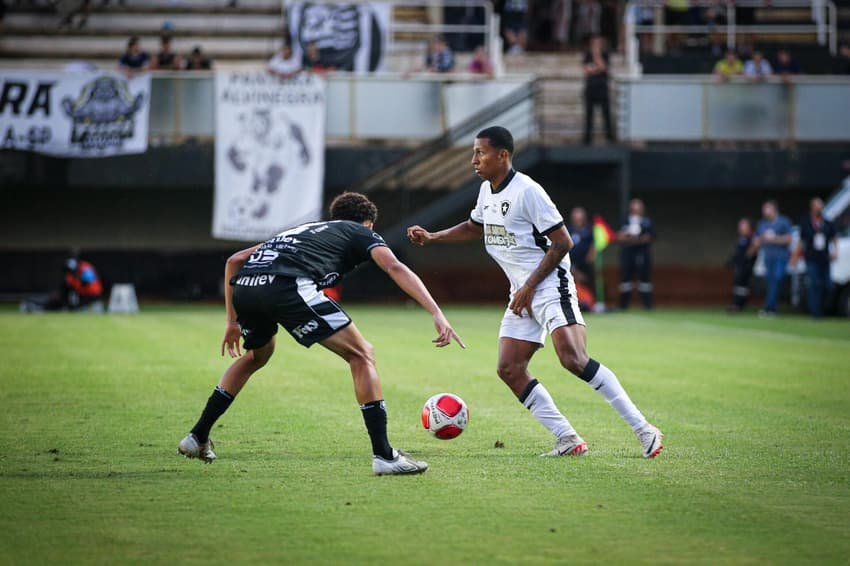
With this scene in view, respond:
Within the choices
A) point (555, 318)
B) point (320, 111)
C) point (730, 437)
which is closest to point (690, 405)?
point (730, 437)

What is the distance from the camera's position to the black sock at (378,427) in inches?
311

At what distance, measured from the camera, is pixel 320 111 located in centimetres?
2859

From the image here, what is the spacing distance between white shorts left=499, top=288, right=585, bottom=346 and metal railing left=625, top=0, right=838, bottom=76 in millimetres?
24162

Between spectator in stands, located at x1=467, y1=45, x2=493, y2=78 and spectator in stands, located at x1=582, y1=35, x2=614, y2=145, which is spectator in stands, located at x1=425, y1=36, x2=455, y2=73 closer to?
spectator in stands, located at x1=467, y1=45, x2=493, y2=78

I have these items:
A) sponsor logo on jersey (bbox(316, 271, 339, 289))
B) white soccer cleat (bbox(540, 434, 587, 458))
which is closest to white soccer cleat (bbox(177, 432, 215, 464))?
sponsor logo on jersey (bbox(316, 271, 339, 289))

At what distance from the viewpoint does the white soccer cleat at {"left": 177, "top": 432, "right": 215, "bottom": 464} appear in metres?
8.37

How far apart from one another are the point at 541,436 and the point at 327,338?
7.97ft

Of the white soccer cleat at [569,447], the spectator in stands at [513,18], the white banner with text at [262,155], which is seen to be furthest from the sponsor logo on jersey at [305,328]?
the spectator in stands at [513,18]

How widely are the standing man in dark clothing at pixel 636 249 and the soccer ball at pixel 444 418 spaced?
1958 cm

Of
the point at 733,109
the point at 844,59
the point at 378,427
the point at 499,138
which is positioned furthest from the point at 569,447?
the point at 844,59

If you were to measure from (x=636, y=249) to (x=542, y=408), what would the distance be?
20022 mm

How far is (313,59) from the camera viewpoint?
30.2 meters

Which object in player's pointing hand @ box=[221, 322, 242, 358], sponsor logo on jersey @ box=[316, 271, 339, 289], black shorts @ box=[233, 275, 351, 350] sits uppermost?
sponsor logo on jersey @ box=[316, 271, 339, 289]

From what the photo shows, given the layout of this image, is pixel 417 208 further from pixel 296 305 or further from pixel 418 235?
pixel 296 305
